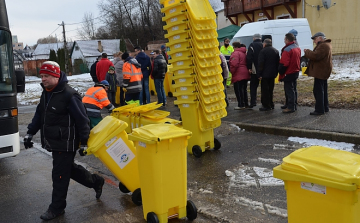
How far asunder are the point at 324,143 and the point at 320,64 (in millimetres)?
2280

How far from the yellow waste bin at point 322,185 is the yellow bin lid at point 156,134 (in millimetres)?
1269

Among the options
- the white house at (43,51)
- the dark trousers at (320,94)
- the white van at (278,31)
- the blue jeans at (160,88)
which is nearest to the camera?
the dark trousers at (320,94)

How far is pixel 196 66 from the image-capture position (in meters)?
6.32

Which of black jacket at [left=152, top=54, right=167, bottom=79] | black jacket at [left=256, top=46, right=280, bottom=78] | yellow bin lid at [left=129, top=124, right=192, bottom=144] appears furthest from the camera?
black jacket at [left=152, top=54, right=167, bottom=79]

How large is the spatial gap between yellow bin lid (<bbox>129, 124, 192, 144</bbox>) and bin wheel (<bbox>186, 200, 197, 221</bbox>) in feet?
2.62

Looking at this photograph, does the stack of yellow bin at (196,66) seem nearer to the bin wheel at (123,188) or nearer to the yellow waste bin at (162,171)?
the bin wheel at (123,188)

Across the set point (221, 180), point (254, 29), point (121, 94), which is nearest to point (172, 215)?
point (221, 180)

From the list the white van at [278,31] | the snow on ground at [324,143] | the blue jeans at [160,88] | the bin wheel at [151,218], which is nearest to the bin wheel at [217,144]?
the snow on ground at [324,143]

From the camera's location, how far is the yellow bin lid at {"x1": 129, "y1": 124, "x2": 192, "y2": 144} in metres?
3.74

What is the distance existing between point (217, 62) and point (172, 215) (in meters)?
3.26

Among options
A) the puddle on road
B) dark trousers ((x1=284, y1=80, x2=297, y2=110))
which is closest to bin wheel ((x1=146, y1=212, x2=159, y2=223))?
the puddle on road

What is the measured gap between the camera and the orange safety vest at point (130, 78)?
997cm

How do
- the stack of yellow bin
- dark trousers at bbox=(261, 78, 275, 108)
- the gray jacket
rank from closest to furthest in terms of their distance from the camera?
the stack of yellow bin, dark trousers at bbox=(261, 78, 275, 108), the gray jacket

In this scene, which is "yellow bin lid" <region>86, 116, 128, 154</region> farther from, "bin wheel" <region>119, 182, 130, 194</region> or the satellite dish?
the satellite dish
